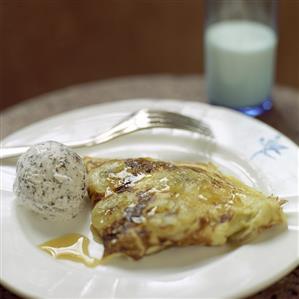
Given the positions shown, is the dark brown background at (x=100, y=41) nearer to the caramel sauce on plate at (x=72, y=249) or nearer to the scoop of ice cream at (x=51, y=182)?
the scoop of ice cream at (x=51, y=182)

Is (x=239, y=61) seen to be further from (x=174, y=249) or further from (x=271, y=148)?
(x=174, y=249)

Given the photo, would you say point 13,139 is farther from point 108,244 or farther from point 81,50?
point 81,50

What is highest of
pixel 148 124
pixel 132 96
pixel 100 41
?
pixel 148 124

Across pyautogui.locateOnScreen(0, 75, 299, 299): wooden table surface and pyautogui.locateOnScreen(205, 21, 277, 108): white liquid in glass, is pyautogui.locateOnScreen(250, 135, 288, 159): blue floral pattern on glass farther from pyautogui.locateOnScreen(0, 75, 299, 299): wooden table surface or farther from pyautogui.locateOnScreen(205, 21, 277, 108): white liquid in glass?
pyautogui.locateOnScreen(205, 21, 277, 108): white liquid in glass

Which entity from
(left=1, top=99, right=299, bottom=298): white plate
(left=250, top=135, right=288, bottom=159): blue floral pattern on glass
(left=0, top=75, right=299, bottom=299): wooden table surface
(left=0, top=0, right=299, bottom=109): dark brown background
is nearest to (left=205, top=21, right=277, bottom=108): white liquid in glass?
(left=0, top=75, right=299, bottom=299): wooden table surface

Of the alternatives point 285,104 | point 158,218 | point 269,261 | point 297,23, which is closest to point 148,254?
point 158,218

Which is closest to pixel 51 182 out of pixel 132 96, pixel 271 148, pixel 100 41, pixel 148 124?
pixel 148 124
